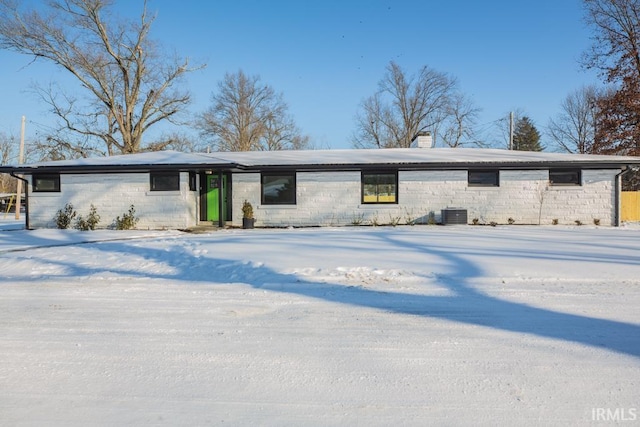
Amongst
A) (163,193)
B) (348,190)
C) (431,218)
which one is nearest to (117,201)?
(163,193)

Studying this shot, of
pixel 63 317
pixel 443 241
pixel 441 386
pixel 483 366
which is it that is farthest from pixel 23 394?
pixel 443 241

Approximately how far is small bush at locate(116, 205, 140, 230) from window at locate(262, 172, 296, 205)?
499cm

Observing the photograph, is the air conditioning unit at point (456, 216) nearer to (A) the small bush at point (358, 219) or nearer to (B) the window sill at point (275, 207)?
(A) the small bush at point (358, 219)

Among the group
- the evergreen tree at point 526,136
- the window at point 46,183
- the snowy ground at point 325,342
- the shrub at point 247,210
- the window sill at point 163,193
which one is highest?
the evergreen tree at point 526,136

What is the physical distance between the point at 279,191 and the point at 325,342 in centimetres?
1296

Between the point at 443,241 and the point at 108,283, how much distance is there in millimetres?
7401

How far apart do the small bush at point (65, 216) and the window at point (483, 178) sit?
1573 cm

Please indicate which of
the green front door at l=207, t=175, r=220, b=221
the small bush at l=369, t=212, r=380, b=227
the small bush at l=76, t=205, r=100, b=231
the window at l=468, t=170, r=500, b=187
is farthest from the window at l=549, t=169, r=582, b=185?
the small bush at l=76, t=205, r=100, b=231

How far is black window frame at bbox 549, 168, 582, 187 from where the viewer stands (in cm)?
1567

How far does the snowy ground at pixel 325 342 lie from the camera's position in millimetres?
2600

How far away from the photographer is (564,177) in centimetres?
1574

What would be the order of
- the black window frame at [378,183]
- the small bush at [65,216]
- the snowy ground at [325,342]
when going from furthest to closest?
the black window frame at [378,183] < the small bush at [65,216] < the snowy ground at [325,342]

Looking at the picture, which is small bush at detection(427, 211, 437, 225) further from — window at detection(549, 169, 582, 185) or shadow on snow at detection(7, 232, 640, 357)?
shadow on snow at detection(7, 232, 640, 357)

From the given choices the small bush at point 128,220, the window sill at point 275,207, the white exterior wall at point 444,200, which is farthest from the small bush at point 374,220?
the small bush at point 128,220
